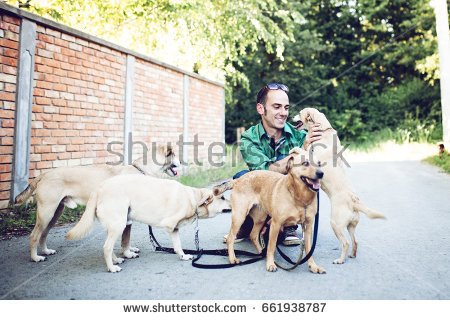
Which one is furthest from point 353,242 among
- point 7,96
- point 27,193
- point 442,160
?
point 442,160

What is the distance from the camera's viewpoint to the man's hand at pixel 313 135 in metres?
4.40

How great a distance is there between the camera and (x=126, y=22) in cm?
1069

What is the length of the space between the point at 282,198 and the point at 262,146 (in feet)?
4.57

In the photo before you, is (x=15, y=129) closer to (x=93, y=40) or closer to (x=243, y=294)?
(x=93, y=40)

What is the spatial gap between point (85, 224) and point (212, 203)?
135 centimetres

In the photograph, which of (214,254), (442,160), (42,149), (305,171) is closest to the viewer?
(305,171)

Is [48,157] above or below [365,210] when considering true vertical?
above

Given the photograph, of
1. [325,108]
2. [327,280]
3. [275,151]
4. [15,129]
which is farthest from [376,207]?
[325,108]

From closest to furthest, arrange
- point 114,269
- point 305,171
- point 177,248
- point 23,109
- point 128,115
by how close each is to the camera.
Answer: point 305,171, point 114,269, point 177,248, point 23,109, point 128,115

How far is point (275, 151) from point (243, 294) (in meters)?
2.33

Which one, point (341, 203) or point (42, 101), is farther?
point (42, 101)

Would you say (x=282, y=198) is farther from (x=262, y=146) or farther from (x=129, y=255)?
(x=129, y=255)

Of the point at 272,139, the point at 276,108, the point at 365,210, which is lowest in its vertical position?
the point at 365,210

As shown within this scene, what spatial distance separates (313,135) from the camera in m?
4.48
